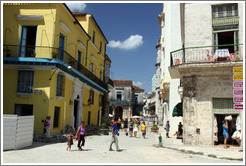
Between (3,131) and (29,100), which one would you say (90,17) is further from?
(3,131)

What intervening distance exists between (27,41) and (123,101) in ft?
146

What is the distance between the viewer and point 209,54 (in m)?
13.2

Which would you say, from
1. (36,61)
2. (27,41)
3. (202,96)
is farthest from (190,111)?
(27,41)

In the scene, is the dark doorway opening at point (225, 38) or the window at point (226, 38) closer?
the window at point (226, 38)

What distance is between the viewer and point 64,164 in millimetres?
7504

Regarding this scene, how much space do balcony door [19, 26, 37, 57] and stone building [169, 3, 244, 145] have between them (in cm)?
961

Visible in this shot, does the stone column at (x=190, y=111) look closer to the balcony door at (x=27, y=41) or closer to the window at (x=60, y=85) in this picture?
the window at (x=60, y=85)

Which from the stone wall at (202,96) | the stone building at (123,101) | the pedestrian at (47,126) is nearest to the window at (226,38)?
the stone wall at (202,96)

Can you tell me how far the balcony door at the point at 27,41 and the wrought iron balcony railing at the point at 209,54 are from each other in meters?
9.70

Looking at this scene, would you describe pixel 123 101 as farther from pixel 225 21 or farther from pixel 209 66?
pixel 209 66

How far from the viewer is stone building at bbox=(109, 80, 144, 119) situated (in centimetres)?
6012

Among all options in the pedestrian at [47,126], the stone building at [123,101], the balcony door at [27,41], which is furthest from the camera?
the stone building at [123,101]

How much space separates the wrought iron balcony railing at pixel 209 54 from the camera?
12434 mm

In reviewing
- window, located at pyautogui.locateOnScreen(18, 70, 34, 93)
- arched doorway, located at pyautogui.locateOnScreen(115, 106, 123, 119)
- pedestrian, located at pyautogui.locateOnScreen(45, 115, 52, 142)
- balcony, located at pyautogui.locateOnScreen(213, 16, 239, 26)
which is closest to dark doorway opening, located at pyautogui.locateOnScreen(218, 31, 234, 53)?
balcony, located at pyautogui.locateOnScreen(213, 16, 239, 26)
